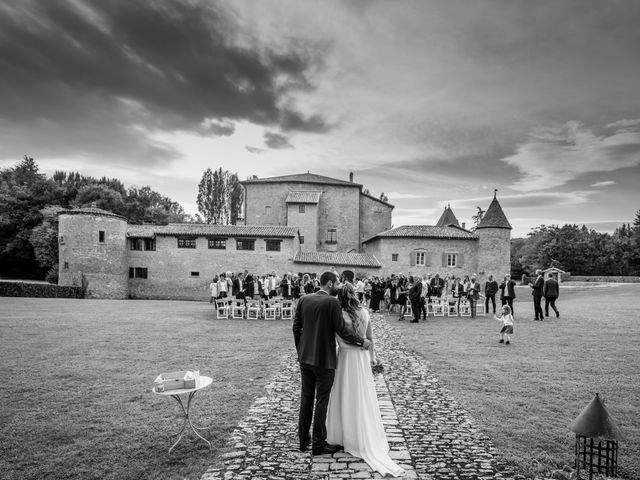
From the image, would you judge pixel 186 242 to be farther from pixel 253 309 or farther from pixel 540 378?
pixel 540 378

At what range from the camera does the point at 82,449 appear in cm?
505

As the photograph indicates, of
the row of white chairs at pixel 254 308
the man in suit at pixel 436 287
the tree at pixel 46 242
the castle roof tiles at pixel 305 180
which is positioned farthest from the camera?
the castle roof tiles at pixel 305 180

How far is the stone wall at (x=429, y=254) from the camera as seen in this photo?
35938mm

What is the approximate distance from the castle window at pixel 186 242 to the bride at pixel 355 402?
29721 millimetres

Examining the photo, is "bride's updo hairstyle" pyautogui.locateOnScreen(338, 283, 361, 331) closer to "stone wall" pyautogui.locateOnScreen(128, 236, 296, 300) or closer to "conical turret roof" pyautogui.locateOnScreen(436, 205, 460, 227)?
"stone wall" pyautogui.locateOnScreen(128, 236, 296, 300)

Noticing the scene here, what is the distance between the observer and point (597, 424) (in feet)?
13.2

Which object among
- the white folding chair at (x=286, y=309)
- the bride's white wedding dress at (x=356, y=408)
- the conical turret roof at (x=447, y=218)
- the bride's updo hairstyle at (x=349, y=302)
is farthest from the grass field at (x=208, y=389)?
the conical turret roof at (x=447, y=218)

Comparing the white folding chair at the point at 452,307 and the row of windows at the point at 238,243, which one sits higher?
the row of windows at the point at 238,243

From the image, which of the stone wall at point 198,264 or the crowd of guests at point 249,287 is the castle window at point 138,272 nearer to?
the stone wall at point 198,264

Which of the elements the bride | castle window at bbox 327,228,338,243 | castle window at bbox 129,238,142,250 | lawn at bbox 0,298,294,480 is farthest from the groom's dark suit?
castle window at bbox 327,228,338,243

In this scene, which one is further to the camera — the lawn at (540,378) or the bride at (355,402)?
the lawn at (540,378)

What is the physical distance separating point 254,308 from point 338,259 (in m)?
16.3

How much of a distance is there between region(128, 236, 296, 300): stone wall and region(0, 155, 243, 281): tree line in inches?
271

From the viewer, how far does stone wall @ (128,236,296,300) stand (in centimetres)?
3272
